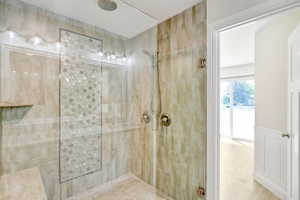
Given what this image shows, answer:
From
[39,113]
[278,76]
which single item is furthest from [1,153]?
[278,76]

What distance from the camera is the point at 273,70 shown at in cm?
209

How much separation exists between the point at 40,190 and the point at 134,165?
130cm

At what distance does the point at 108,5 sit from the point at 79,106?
51.3 inches

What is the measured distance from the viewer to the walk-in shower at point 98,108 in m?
1.40

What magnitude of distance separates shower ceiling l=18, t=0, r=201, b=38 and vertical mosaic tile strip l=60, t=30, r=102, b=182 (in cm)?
23

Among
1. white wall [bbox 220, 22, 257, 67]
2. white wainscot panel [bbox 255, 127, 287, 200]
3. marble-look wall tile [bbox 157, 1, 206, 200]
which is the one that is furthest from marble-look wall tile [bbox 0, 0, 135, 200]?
white wainscot panel [bbox 255, 127, 287, 200]

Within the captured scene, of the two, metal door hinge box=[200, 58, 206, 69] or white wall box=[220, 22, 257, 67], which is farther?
white wall box=[220, 22, 257, 67]

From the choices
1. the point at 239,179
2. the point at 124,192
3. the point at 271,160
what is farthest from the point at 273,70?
the point at 124,192

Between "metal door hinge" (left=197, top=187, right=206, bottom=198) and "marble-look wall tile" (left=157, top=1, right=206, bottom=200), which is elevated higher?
"marble-look wall tile" (left=157, top=1, right=206, bottom=200)

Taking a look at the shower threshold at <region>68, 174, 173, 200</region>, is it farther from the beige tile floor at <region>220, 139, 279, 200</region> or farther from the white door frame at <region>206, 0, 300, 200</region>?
the beige tile floor at <region>220, 139, 279, 200</region>

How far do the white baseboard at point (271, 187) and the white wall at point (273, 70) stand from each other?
78 cm

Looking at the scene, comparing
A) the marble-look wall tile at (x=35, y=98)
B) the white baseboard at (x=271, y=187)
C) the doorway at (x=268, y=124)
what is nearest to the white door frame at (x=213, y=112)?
the doorway at (x=268, y=124)

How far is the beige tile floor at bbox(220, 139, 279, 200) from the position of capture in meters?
1.92

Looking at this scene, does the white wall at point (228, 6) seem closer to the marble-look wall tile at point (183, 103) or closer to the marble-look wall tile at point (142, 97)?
the marble-look wall tile at point (183, 103)
